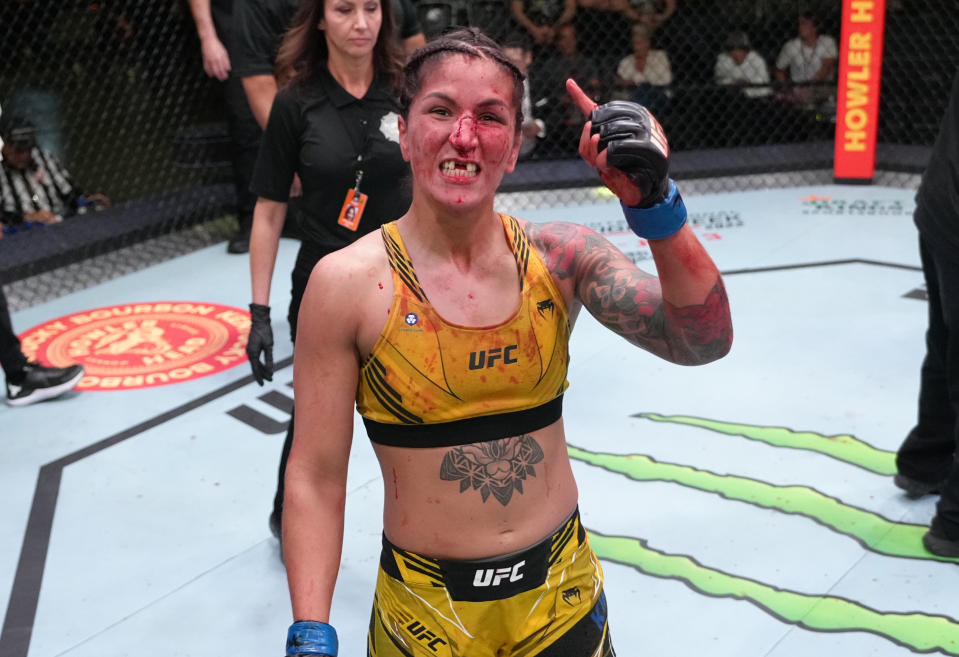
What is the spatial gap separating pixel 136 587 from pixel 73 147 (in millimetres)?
5332

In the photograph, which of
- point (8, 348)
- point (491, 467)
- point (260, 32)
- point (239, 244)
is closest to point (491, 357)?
point (491, 467)

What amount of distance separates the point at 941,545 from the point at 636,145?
2.14 m

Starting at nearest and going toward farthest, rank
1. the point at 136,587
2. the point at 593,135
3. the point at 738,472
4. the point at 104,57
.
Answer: the point at 593,135 → the point at 136,587 → the point at 738,472 → the point at 104,57

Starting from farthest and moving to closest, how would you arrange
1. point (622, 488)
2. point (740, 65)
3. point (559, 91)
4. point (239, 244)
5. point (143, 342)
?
point (740, 65) < point (559, 91) < point (239, 244) < point (143, 342) < point (622, 488)

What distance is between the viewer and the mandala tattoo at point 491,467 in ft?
4.85

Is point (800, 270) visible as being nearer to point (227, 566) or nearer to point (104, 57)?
point (227, 566)

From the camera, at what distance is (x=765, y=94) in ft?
24.1

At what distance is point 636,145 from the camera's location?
1.24 meters

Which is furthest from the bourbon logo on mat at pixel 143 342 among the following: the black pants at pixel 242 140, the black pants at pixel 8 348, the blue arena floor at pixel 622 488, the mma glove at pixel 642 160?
the mma glove at pixel 642 160

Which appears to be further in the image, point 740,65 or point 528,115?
point 740,65

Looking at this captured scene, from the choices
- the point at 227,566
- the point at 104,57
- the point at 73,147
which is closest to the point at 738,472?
the point at 227,566

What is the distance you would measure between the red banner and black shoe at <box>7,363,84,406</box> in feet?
16.7

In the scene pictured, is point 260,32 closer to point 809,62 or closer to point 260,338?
point 260,338

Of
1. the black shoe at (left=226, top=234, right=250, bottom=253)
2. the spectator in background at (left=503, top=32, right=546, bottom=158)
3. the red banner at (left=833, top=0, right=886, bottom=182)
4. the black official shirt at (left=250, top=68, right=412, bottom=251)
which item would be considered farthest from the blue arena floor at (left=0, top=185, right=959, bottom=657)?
the spectator in background at (left=503, top=32, right=546, bottom=158)
